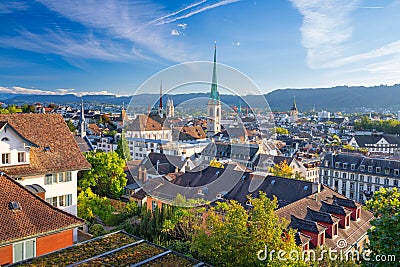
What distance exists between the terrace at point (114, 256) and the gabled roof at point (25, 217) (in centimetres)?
308

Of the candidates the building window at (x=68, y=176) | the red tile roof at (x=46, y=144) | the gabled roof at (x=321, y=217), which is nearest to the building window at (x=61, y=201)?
the building window at (x=68, y=176)

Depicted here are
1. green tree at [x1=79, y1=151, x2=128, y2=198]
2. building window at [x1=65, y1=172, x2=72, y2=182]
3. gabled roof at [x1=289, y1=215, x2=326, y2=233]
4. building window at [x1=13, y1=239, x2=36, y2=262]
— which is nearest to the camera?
building window at [x1=13, y1=239, x2=36, y2=262]

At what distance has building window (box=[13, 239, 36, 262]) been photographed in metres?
14.1

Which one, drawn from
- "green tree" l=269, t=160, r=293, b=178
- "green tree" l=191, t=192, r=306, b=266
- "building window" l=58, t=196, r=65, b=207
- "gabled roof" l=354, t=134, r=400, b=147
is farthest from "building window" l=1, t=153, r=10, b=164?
"gabled roof" l=354, t=134, r=400, b=147

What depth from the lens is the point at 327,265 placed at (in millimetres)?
14977

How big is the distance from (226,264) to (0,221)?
944 cm

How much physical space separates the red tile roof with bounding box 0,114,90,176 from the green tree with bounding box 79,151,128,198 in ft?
27.0

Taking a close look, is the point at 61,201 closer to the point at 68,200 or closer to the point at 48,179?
the point at 68,200

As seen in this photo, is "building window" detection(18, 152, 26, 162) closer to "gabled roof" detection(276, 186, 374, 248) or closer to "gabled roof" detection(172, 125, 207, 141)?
"gabled roof" detection(276, 186, 374, 248)

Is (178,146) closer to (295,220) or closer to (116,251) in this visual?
(295,220)

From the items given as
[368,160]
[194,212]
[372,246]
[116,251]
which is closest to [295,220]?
[194,212]

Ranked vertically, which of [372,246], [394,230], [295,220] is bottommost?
[295,220]

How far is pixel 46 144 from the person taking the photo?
2217 cm

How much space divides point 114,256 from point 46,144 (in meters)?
13.1
